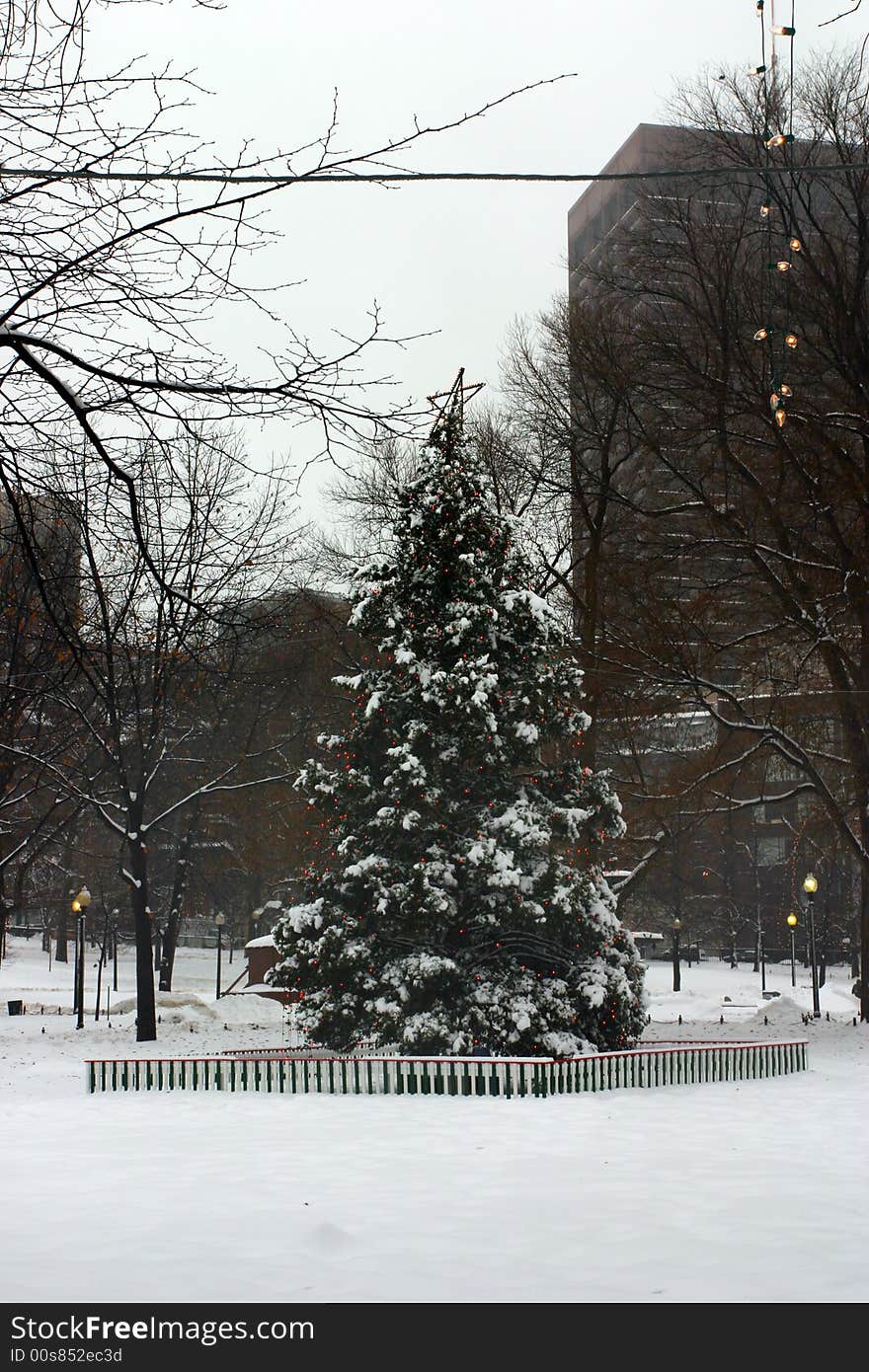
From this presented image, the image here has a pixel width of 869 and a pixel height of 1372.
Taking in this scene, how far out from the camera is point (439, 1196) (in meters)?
9.86

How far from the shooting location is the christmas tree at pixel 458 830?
65.3 feet

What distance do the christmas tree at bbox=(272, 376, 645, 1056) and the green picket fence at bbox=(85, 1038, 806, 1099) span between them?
160 centimetres

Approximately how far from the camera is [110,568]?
2569 centimetres

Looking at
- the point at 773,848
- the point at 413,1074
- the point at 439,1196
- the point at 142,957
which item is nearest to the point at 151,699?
the point at 142,957

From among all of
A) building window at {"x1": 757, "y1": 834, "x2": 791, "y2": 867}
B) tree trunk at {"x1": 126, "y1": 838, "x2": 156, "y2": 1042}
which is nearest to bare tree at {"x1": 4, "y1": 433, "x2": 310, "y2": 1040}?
tree trunk at {"x1": 126, "y1": 838, "x2": 156, "y2": 1042}

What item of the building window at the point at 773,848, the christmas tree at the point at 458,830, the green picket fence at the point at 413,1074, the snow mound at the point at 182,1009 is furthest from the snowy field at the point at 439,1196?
the building window at the point at 773,848

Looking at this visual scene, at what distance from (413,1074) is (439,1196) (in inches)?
301

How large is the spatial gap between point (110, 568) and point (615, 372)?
34.8 ft

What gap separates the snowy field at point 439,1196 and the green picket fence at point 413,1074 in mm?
616

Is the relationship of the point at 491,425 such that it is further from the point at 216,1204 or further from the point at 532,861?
the point at 216,1204

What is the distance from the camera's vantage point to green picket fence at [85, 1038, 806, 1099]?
55.9 ft

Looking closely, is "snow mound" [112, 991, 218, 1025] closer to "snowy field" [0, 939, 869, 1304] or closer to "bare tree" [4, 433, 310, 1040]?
"bare tree" [4, 433, 310, 1040]

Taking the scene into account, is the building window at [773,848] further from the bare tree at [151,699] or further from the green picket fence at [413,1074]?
the green picket fence at [413,1074]
